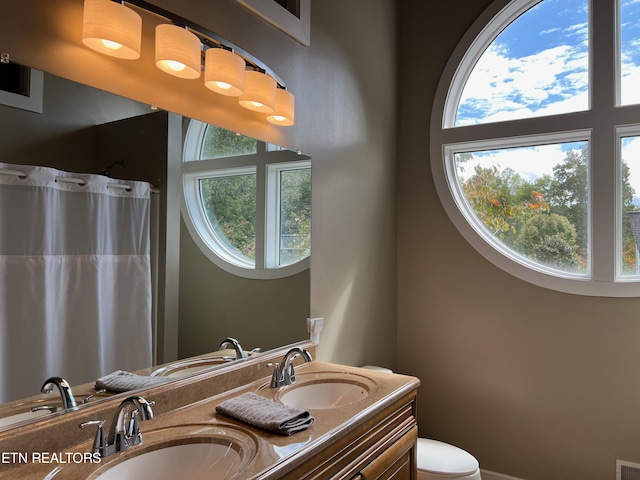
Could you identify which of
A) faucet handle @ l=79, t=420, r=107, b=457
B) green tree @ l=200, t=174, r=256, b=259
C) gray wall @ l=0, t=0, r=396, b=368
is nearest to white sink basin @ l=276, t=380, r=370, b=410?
gray wall @ l=0, t=0, r=396, b=368

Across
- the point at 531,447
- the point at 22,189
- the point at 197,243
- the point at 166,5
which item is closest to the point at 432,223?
the point at 531,447

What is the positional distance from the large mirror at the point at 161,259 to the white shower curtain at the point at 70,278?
2cm

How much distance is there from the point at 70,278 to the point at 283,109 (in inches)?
38.7

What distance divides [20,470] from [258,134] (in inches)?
49.9

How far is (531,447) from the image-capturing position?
2.40m

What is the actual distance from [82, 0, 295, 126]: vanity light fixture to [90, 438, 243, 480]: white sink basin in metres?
1.03

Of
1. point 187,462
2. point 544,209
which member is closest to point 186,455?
point 187,462

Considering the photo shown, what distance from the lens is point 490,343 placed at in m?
2.53

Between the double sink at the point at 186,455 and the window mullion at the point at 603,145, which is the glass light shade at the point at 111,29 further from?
the window mullion at the point at 603,145

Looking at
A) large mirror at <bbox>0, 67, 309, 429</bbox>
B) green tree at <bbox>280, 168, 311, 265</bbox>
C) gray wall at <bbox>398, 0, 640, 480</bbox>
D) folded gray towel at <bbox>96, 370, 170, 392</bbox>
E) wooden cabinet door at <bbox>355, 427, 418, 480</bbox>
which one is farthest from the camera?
gray wall at <bbox>398, 0, 640, 480</bbox>

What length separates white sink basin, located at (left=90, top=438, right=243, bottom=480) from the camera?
1011 mm

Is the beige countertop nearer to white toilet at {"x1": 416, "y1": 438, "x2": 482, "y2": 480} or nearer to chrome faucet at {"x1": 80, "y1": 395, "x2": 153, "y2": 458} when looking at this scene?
chrome faucet at {"x1": 80, "y1": 395, "x2": 153, "y2": 458}

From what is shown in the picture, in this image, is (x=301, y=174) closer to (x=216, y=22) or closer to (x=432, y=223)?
(x=216, y=22)

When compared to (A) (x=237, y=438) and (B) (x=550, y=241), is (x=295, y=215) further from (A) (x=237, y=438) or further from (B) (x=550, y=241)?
(B) (x=550, y=241)
